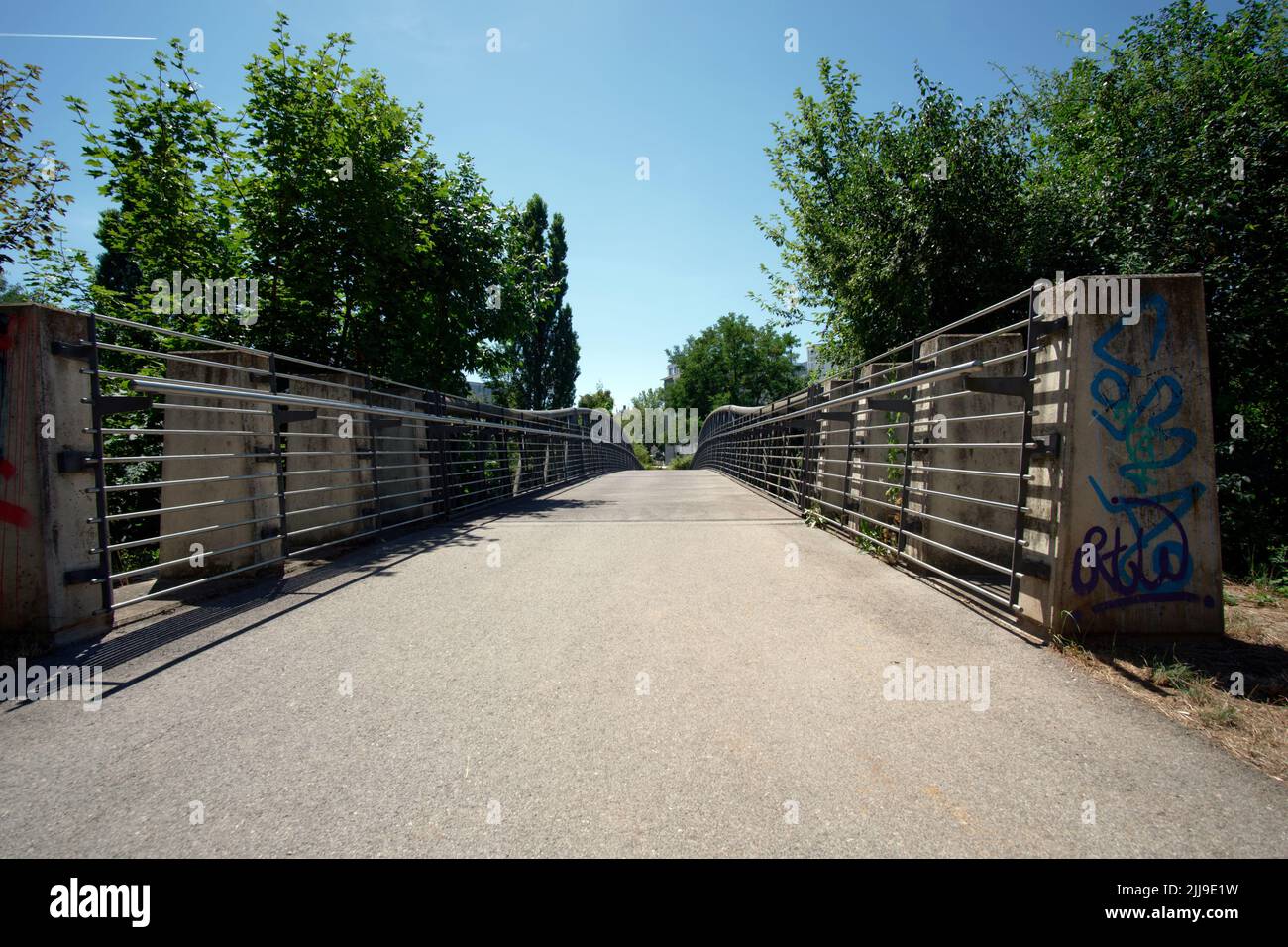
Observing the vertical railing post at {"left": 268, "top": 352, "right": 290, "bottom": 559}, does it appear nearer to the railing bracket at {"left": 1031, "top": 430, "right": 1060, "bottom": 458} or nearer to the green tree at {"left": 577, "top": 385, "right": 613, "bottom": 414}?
the railing bracket at {"left": 1031, "top": 430, "right": 1060, "bottom": 458}

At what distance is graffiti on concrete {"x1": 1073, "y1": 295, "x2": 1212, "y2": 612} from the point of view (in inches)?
137

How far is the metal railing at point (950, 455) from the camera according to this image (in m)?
3.93

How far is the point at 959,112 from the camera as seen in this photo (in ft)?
48.8

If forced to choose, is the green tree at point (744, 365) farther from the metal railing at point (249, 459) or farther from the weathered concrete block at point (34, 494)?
the weathered concrete block at point (34, 494)

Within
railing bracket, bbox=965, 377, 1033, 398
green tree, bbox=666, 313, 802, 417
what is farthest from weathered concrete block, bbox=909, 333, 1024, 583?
green tree, bbox=666, 313, 802, 417

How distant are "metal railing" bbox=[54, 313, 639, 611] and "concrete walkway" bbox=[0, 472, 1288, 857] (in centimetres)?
93

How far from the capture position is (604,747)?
2.40 m

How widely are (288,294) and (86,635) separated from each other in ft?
32.5

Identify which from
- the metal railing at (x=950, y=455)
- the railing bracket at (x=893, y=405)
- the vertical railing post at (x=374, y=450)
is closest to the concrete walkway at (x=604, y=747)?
the metal railing at (x=950, y=455)

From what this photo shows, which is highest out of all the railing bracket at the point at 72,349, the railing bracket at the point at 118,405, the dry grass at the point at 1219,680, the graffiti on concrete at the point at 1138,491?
the railing bracket at the point at 72,349

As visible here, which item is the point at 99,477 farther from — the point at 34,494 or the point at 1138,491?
the point at 1138,491

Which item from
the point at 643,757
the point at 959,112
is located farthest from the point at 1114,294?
the point at 959,112

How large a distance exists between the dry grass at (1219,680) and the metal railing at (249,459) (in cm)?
489
